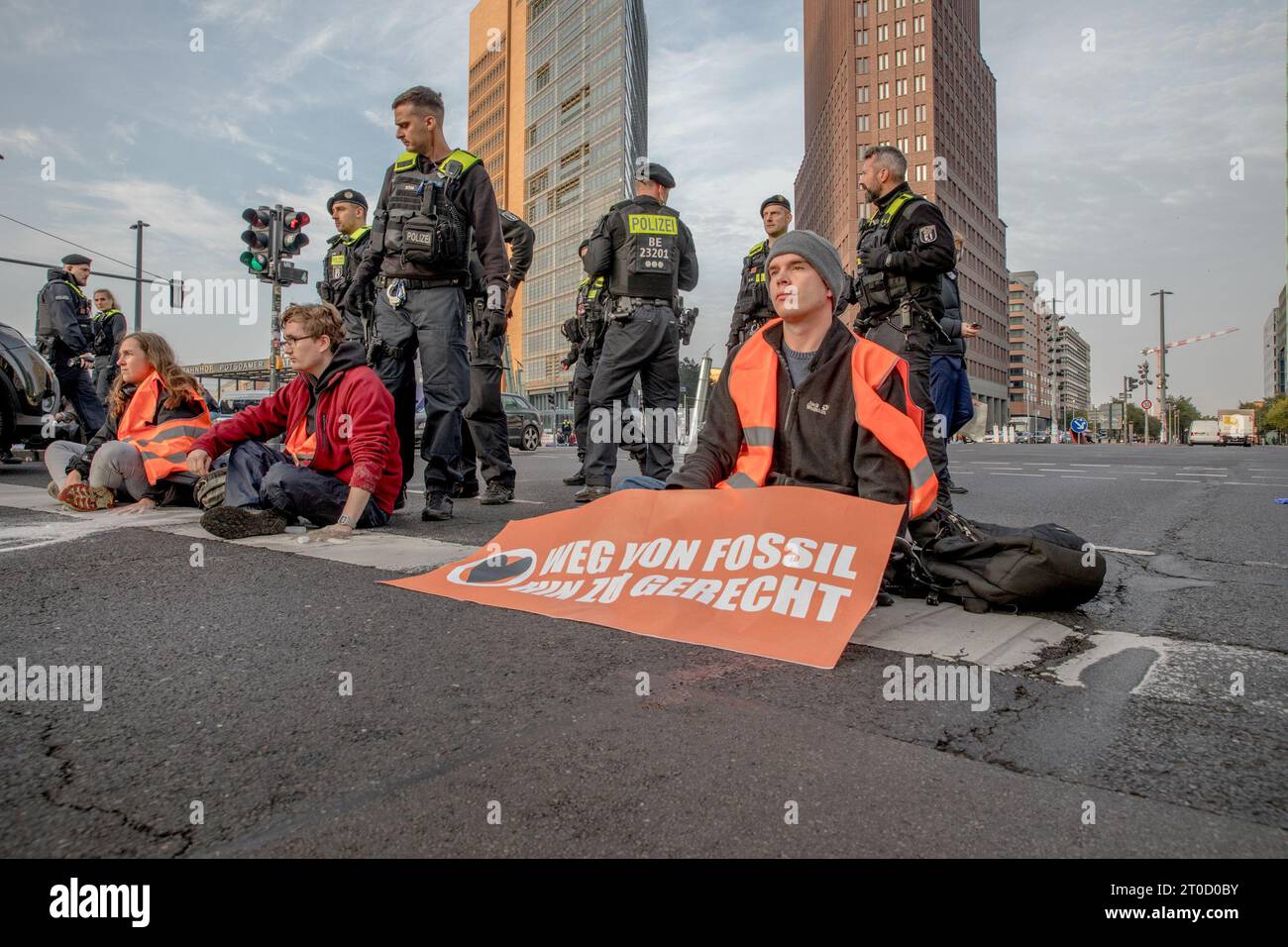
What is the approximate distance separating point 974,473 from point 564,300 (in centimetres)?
7313

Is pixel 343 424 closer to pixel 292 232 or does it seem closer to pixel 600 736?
pixel 600 736

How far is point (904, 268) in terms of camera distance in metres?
5.13

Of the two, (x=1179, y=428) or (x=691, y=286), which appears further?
(x=1179, y=428)

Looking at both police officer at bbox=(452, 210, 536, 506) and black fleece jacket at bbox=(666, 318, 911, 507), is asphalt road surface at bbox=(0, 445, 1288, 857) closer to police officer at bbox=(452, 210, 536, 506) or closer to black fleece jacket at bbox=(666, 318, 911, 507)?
black fleece jacket at bbox=(666, 318, 911, 507)

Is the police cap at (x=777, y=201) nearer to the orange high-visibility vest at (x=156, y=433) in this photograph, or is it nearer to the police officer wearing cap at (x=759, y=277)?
the police officer wearing cap at (x=759, y=277)

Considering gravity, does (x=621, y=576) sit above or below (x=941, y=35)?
below

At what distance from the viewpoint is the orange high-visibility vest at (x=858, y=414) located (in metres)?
2.87

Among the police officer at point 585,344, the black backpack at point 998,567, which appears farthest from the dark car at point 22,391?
the black backpack at point 998,567

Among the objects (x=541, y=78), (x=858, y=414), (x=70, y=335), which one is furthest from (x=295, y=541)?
(x=541, y=78)

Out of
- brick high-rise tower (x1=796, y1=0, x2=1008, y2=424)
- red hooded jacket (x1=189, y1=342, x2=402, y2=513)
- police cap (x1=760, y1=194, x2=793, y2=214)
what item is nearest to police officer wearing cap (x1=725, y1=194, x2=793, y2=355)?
police cap (x1=760, y1=194, x2=793, y2=214)

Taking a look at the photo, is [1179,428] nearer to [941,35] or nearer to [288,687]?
[941,35]

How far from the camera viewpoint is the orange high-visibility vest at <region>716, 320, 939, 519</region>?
2.87 metres
